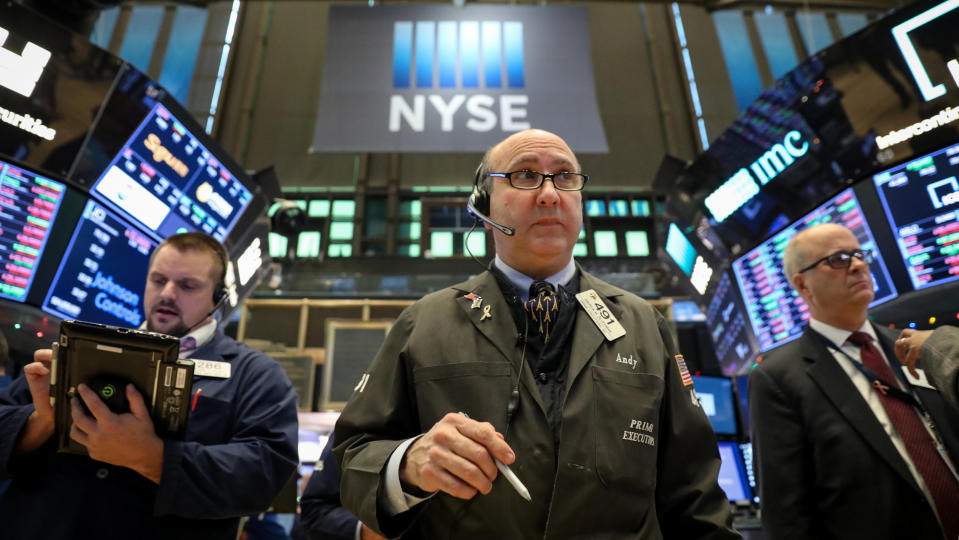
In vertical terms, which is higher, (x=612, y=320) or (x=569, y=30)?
(x=569, y=30)

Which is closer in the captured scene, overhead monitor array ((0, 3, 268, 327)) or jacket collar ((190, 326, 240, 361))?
jacket collar ((190, 326, 240, 361))

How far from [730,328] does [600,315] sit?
3.72m

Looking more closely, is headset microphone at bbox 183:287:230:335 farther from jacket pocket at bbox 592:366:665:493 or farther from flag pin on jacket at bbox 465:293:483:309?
jacket pocket at bbox 592:366:665:493

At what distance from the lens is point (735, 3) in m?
8.21

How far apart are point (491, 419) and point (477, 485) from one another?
0.88 feet

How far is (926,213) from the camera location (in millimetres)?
3203

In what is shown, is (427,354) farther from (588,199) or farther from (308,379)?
(588,199)

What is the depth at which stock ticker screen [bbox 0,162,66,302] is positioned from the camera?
3152mm

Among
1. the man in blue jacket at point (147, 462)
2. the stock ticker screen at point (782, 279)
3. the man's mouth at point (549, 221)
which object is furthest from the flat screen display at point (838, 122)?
the man in blue jacket at point (147, 462)

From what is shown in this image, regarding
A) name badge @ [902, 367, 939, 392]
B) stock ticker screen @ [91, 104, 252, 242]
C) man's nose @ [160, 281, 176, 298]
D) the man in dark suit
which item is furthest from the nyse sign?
name badge @ [902, 367, 939, 392]

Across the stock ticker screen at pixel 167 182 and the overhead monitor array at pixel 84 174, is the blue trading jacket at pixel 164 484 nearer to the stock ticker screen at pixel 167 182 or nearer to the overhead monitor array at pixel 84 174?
the overhead monitor array at pixel 84 174

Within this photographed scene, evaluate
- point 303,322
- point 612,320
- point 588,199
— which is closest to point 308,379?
point 303,322

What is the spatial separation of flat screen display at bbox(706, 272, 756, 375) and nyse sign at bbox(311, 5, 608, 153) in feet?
5.36

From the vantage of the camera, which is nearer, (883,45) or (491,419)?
(491,419)
